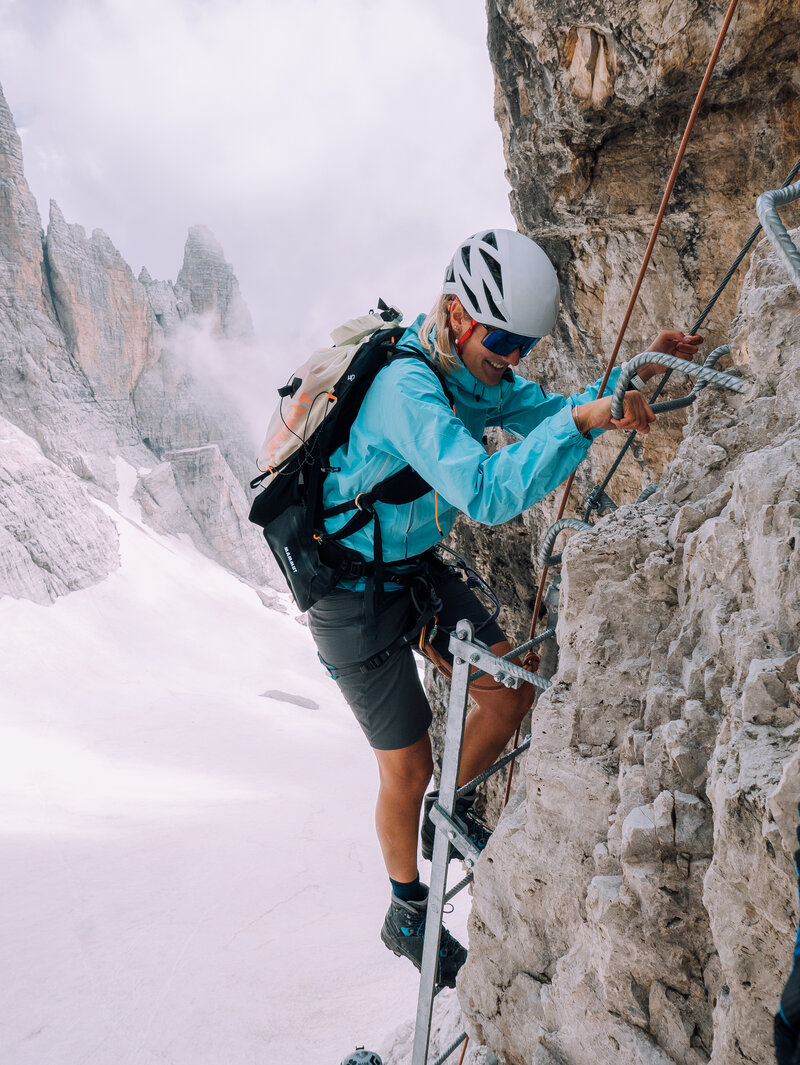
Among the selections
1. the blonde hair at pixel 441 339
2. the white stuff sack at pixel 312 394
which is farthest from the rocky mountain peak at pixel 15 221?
the blonde hair at pixel 441 339

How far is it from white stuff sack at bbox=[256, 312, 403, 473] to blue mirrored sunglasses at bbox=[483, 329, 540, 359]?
1.91 ft

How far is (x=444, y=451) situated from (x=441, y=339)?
848mm

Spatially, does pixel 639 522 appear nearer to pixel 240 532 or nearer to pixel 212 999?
pixel 212 999

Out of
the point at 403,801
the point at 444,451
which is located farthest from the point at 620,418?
the point at 403,801

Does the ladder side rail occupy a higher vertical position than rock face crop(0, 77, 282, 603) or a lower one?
lower

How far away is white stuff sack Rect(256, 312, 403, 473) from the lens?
3.54 meters

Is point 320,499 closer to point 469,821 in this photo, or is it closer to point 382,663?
point 382,663

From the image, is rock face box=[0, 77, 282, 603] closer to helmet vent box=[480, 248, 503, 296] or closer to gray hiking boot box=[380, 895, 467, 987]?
gray hiking boot box=[380, 895, 467, 987]

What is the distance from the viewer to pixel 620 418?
8.88 ft

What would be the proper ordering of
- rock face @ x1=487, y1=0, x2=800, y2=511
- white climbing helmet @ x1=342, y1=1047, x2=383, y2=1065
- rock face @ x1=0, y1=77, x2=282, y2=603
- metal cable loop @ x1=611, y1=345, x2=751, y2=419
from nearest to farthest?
1. metal cable loop @ x1=611, y1=345, x2=751, y2=419
2. rock face @ x1=487, y1=0, x2=800, y2=511
3. white climbing helmet @ x1=342, y1=1047, x2=383, y2=1065
4. rock face @ x1=0, y1=77, x2=282, y2=603

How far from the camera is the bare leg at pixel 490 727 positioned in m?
3.99

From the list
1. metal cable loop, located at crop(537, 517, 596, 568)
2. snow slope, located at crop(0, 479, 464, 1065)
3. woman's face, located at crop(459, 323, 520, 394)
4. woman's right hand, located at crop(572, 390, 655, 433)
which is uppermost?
woman's face, located at crop(459, 323, 520, 394)

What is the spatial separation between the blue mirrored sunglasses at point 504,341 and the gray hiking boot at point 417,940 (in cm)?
292

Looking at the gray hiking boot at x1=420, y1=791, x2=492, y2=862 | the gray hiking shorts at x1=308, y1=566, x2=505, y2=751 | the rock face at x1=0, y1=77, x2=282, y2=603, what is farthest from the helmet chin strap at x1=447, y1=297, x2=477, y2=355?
the rock face at x1=0, y1=77, x2=282, y2=603
